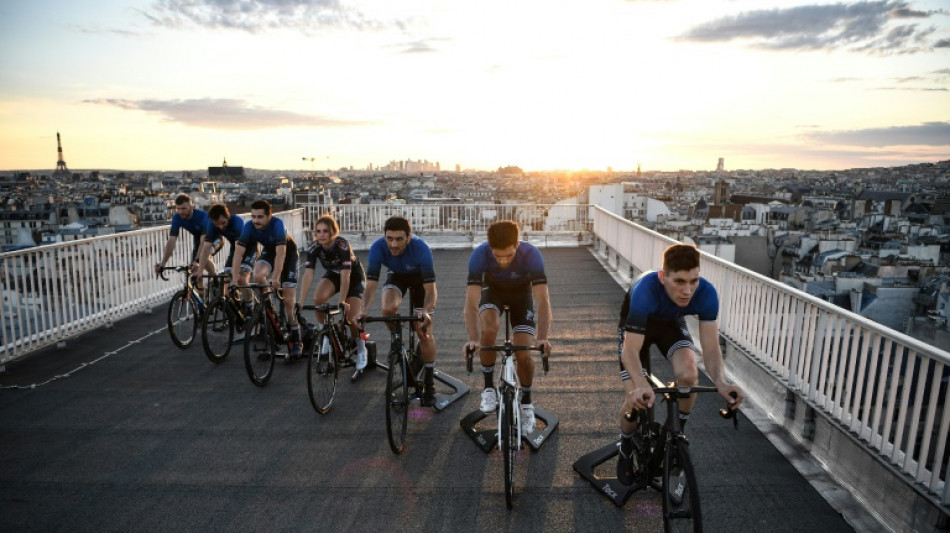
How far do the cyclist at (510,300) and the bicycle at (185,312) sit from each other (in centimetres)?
453

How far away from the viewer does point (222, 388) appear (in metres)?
6.00

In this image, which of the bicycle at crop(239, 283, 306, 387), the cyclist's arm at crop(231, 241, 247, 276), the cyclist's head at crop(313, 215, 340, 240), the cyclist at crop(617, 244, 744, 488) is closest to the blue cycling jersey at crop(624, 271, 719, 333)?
the cyclist at crop(617, 244, 744, 488)

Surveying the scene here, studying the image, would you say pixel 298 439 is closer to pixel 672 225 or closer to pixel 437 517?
pixel 437 517

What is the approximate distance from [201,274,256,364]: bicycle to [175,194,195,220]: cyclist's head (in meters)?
1.49

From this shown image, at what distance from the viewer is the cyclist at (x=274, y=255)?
6.73m

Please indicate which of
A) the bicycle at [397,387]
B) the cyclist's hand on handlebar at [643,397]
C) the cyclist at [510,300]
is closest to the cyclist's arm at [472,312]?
the cyclist at [510,300]

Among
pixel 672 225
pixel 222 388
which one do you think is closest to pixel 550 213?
pixel 222 388

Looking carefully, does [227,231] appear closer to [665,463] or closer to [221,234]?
[221,234]

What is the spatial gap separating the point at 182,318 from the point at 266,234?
170 centimetres

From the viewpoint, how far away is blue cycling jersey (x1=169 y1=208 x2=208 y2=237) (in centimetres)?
812

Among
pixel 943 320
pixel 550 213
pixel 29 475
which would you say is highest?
pixel 550 213

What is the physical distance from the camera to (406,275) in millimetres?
5578

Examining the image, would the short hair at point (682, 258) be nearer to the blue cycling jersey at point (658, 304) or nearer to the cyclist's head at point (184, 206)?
the blue cycling jersey at point (658, 304)

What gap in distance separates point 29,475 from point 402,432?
287 cm
